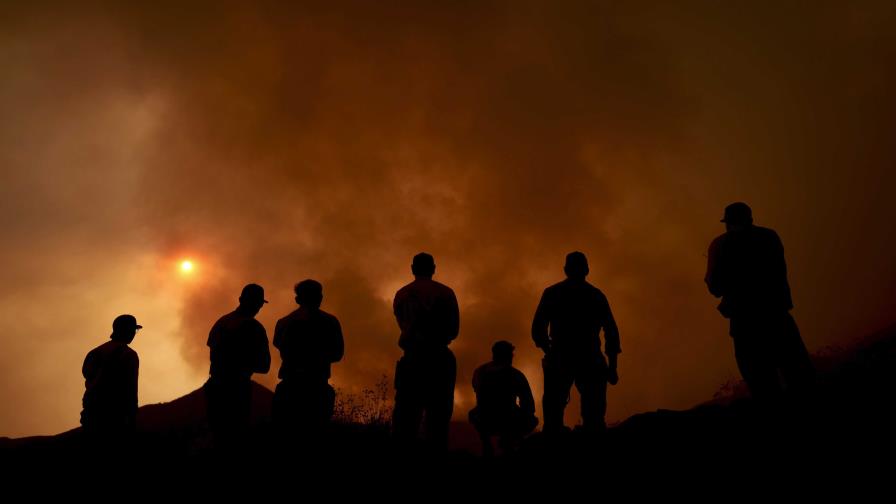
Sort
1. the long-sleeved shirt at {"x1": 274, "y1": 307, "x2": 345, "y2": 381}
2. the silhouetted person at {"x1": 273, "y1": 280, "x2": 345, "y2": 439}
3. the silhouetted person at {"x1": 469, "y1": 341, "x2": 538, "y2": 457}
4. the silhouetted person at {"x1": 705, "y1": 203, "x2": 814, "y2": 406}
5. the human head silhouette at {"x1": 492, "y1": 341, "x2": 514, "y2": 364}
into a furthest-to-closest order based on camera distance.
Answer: the human head silhouette at {"x1": 492, "y1": 341, "x2": 514, "y2": 364}
the silhouetted person at {"x1": 469, "y1": 341, "x2": 538, "y2": 457}
the long-sleeved shirt at {"x1": 274, "y1": 307, "x2": 345, "y2": 381}
the silhouetted person at {"x1": 273, "y1": 280, "x2": 345, "y2": 439}
the silhouetted person at {"x1": 705, "y1": 203, "x2": 814, "y2": 406}

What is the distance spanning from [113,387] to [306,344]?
308 cm

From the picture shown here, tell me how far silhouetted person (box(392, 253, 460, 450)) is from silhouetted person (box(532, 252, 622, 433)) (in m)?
1.23

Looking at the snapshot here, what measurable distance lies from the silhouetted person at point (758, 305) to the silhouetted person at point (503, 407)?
13.5ft

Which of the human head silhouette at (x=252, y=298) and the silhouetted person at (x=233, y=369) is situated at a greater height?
the human head silhouette at (x=252, y=298)

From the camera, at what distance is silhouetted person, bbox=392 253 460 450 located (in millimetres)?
6094

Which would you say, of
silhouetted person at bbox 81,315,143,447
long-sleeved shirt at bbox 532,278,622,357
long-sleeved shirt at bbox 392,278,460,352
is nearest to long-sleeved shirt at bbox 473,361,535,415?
long-sleeved shirt at bbox 532,278,622,357

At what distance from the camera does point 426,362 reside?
6.16m

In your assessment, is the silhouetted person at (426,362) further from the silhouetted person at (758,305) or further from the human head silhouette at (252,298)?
the silhouetted person at (758,305)

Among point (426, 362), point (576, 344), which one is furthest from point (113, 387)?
point (576, 344)

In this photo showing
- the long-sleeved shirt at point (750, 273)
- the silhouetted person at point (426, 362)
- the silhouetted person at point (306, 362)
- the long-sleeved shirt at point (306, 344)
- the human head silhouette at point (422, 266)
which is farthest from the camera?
the human head silhouette at point (422, 266)

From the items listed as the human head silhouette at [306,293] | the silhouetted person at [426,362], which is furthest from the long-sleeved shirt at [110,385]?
the silhouetted person at [426,362]

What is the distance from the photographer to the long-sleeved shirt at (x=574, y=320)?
633 centimetres

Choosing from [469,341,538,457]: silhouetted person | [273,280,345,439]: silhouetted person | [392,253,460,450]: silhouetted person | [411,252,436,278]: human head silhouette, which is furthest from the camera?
[469,341,538,457]: silhouetted person

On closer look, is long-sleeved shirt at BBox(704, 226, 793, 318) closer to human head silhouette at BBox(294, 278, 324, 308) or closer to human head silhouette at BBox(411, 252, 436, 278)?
human head silhouette at BBox(411, 252, 436, 278)
